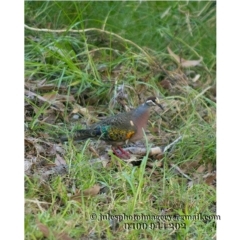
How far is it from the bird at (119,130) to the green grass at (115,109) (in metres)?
0.03

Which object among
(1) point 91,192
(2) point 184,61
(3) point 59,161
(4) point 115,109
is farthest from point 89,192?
(2) point 184,61

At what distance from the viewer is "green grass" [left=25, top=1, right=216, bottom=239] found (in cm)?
223

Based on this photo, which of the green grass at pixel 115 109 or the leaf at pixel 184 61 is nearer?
the green grass at pixel 115 109

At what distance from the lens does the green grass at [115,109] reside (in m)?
2.23

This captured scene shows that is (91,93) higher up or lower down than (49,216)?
higher up

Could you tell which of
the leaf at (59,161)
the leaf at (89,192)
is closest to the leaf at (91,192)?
the leaf at (89,192)

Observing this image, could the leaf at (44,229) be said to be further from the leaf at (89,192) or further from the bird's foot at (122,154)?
the bird's foot at (122,154)

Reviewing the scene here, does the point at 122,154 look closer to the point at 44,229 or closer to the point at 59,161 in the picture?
the point at 59,161

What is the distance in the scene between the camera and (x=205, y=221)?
2.29 meters

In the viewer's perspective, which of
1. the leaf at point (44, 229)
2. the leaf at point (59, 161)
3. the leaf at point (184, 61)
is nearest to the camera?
the leaf at point (44, 229)

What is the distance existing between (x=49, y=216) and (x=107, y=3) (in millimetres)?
853

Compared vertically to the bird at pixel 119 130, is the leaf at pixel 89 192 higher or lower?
lower
